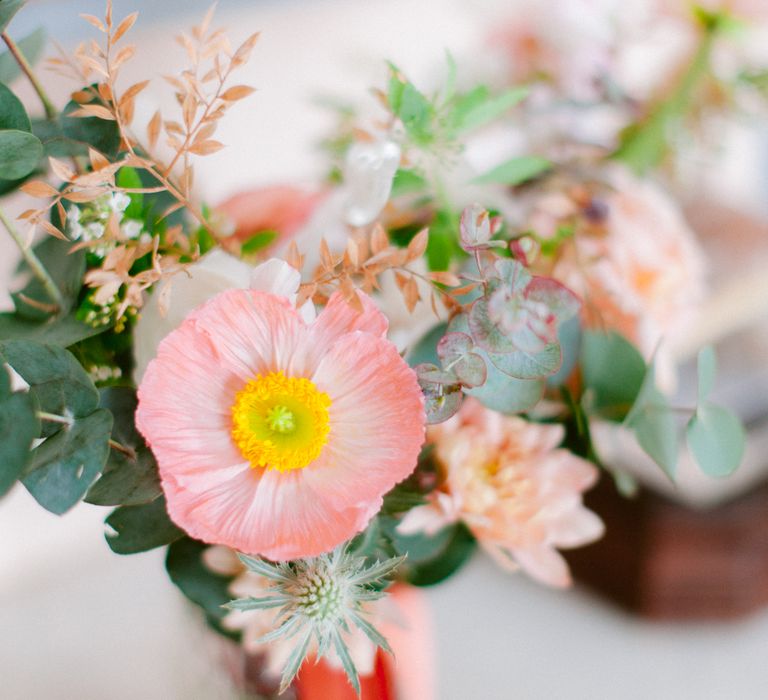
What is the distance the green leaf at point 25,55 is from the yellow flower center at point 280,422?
208 millimetres

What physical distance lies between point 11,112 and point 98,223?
2.1 inches

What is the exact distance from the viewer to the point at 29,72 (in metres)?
0.31

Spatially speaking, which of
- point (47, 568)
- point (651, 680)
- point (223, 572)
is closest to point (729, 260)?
point (651, 680)

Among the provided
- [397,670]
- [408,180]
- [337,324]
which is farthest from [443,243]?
[397,670]

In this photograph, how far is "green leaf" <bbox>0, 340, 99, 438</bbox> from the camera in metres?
0.29

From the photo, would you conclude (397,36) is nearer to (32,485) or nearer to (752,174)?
(752,174)

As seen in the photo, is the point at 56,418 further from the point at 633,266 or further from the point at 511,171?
→ the point at 633,266

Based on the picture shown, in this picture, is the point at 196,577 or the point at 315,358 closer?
the point at 315,358

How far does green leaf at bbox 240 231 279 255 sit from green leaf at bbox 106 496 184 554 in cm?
15

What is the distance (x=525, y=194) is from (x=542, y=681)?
0.41 meters

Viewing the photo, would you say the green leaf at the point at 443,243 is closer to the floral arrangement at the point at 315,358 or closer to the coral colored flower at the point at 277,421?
the floral arrangement at the point at 315,358

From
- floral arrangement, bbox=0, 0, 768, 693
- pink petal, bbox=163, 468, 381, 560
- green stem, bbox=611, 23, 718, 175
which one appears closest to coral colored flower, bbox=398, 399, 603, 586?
floral arrangement, bbox=0, 0, 768, 693

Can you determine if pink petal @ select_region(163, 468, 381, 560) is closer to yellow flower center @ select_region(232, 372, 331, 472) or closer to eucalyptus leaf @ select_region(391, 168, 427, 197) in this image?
yellow flower center @ select_region(232, 372, 331, 472)

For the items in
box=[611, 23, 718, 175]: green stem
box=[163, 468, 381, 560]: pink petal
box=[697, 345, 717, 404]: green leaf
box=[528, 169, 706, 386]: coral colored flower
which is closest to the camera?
box=[163, 468, 381, 560]: pink petal
